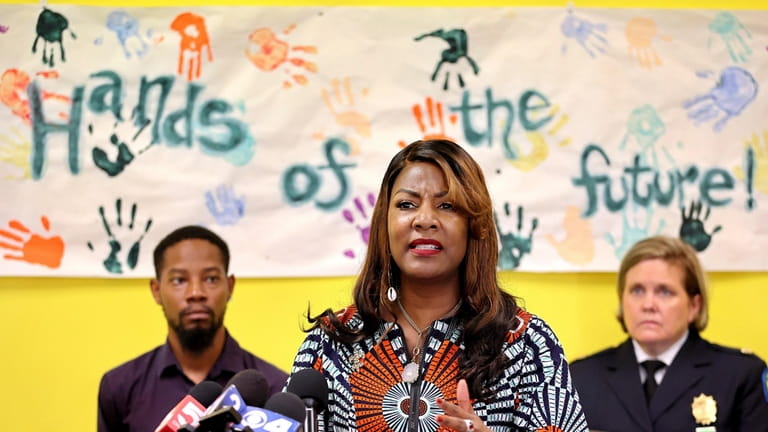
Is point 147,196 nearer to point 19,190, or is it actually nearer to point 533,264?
point 19,190

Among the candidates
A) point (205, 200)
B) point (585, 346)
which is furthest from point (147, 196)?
point (585, 346)

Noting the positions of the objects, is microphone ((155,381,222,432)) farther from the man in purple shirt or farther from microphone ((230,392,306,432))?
the man in purple shirt

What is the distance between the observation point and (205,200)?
4016mm

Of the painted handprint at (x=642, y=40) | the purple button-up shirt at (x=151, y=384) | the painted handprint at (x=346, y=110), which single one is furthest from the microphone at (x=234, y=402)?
the painted handprint at (x=642, y=40)

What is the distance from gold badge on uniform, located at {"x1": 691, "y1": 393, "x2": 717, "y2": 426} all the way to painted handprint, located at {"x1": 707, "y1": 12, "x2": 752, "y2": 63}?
146 cm

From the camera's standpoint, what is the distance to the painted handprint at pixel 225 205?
13.2 feet

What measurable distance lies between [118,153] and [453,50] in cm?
142

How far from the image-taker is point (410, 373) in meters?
2.08

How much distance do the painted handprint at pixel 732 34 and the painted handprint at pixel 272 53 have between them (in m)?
1.72

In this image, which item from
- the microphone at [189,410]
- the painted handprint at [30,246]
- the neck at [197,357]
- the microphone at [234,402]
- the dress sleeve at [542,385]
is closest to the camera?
the microphone at [234,402]

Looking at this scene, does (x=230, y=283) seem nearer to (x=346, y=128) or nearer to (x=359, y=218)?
(x=359, y=218)

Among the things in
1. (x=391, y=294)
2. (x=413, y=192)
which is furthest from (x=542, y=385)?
(x=413, y=192)

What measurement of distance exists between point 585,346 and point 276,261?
4.40 ft

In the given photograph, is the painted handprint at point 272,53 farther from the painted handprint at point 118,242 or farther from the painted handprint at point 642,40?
the painted handprint at point 642,40
